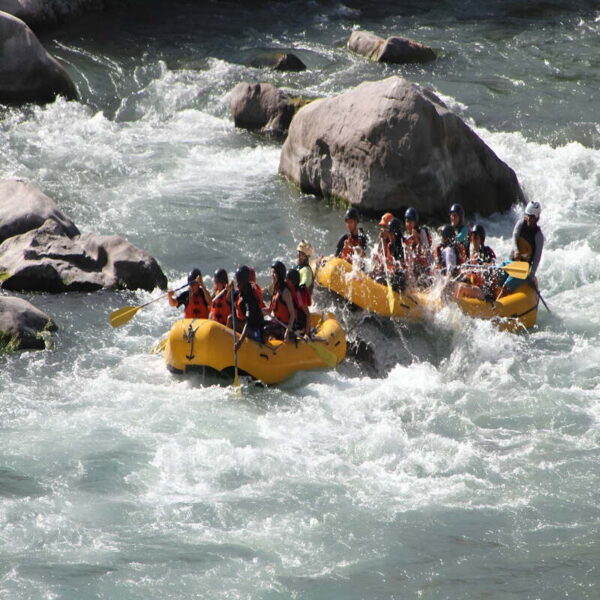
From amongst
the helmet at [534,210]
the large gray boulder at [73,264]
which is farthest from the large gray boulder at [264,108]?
the helmet at [534,210]

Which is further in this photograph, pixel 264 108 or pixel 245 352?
pixel 264 108

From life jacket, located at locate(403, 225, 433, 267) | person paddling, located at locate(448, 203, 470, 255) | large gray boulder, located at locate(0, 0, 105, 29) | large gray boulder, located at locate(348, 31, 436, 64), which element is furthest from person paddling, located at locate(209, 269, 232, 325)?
large gray boulder, located at locate(0, 0, 105, 29)

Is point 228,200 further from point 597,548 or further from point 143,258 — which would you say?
point 597,548

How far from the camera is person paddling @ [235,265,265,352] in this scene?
936 cm

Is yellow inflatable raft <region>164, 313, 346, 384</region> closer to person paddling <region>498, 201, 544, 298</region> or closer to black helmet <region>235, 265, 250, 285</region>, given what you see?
black helmet <region>235, 265, 250, 285</region>

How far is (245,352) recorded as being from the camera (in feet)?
30.7

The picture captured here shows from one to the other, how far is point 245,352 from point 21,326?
2228 millimetres

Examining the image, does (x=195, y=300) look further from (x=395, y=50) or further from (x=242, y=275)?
(x=395, y=50)

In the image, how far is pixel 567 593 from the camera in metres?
6.61

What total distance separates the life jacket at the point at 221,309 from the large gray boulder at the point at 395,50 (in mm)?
10427

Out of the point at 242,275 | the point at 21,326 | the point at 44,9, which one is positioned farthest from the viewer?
the point at 44,9

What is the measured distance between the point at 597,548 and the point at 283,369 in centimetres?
339

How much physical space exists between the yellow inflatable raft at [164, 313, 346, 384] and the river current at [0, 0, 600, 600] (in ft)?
0.53

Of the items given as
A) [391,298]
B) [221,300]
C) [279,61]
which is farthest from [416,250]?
[279,61]
